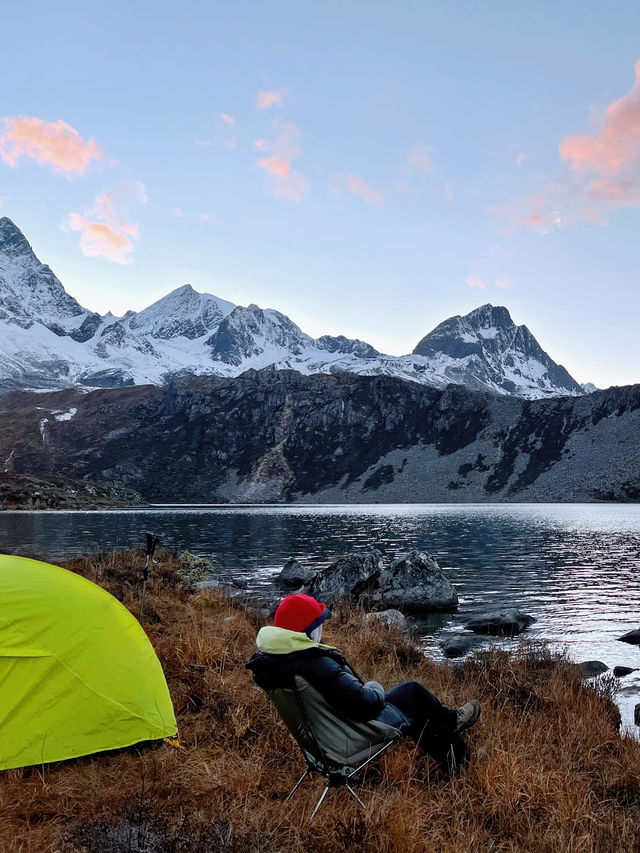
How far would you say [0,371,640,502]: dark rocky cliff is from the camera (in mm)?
130250

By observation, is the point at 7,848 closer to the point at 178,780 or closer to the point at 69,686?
the point at 178,780

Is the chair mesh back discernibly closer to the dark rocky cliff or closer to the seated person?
the seated person

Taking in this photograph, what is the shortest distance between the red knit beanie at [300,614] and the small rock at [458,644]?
35.8 ft

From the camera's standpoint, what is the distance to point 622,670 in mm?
13383

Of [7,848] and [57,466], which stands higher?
[7,848]

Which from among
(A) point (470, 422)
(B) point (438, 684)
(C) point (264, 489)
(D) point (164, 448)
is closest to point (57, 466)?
(D) point (164, 448)

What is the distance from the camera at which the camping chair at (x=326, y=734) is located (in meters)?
5.08

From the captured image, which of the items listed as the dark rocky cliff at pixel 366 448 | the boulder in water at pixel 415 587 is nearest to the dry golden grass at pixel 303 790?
the boulder in water at pixel 415 587

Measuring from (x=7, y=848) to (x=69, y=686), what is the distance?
2.23 m

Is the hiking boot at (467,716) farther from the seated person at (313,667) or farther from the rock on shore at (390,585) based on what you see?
the rock on shore at (390,585)

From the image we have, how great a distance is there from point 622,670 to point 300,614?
11661 mm

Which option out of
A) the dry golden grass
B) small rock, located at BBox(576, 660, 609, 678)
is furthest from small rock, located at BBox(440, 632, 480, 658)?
the dry golden grass

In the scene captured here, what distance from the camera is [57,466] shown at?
169 m

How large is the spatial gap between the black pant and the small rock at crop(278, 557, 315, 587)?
19878 millimetres
